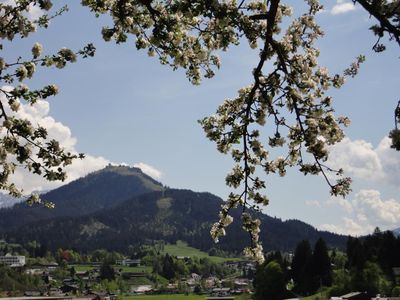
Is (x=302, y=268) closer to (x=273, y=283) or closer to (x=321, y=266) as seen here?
(x=321, y=266)

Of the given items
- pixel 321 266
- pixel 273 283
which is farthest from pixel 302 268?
pixel 273 283

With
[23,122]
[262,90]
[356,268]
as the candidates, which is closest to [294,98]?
[262,90]

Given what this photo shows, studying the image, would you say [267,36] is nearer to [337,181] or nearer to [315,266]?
[337,181]

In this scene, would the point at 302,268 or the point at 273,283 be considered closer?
the point at 273,283

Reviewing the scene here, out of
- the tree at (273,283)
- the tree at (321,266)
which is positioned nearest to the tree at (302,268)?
the tree at (321,266)

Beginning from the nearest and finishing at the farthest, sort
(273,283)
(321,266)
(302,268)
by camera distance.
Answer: (321,266) → (273,283) → (302,268)

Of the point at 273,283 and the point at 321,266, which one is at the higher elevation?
the point at 321,266

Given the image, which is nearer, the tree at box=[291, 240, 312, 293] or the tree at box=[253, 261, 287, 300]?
the tree at box=[291, 240, 312, 293]

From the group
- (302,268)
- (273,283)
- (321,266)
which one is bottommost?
(273,283)

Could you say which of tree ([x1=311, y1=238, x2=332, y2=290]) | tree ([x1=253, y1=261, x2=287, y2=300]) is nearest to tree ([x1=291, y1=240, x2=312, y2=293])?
tree ([x1=311, y1=238, x2=332, y2=290])

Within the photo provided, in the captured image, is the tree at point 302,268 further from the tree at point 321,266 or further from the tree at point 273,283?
the tree at point 273,283

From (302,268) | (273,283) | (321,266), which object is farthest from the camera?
(302,268)

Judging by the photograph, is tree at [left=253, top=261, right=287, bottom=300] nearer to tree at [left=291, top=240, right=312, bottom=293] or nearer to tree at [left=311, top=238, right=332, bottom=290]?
tree at [left=291, top=240, right=312, bottom=293]

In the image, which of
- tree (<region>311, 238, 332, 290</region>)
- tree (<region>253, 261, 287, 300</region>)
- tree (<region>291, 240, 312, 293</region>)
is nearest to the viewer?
tree (<region>311, 238, 332, 290</region>)
